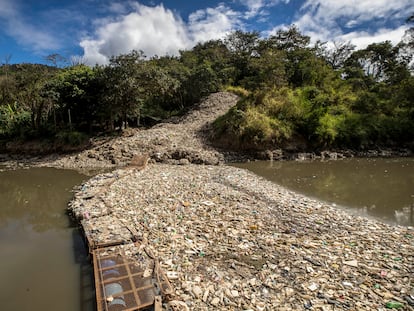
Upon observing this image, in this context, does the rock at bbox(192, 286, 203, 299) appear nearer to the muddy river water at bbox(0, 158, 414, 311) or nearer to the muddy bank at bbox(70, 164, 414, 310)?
the muddy bank at bbox(70, 164, 414, 310)

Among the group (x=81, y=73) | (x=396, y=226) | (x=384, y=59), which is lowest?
(x=396, y=226)

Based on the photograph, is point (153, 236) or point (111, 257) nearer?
point (111, 257)

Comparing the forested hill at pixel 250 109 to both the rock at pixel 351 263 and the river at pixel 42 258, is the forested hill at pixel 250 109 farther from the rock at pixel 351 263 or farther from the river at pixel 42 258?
the rock at pixel 351 263

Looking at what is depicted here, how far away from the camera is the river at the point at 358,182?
707 centimetres

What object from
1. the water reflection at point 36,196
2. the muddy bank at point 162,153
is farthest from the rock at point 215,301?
the muddy bank at point 162,153

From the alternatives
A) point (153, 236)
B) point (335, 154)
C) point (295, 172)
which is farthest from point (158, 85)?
point (153, 236)

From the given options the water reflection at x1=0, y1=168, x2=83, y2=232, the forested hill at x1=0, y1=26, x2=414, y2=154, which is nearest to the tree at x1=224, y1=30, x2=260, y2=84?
the forested hill at x1=0, y1=26, x2=414, y2=154

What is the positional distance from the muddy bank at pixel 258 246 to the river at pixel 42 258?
601 millimetres

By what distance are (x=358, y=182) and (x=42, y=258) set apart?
1068 cm

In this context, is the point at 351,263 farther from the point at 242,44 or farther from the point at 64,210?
the point at 242,44

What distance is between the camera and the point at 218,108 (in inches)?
781

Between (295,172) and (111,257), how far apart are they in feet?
30.7

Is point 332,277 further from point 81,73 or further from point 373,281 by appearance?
point 81,73

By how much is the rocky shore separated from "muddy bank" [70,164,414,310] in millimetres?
16
